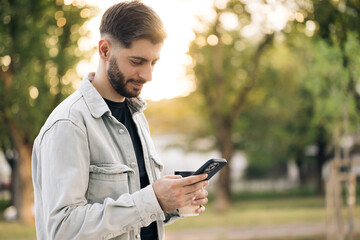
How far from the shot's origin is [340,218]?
8.50 meters

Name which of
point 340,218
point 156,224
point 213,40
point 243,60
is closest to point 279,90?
point 243,60

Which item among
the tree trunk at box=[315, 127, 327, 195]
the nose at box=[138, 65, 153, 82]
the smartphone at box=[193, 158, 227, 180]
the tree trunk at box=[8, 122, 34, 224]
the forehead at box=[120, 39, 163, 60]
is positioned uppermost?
the forehead at box=[120, 39, 163, 60]

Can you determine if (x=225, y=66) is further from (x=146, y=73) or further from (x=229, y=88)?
(x=146, y=73)

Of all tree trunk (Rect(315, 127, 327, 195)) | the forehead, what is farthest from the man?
tree trunk (Rect(315, 127, 327, 195))

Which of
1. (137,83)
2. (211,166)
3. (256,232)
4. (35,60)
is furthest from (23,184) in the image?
(211,166)

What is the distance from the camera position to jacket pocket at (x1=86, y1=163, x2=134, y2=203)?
79.9 inches

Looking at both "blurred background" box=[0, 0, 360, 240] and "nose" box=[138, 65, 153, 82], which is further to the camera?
"blurred background" box=[0, 0, 360, 240]

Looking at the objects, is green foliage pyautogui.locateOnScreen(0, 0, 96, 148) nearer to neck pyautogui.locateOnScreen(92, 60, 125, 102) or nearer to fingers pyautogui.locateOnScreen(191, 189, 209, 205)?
neck pyautogui.locateOnScreen(92, 60, 125, 102)

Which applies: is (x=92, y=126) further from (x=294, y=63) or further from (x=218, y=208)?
(x=294, y=63)

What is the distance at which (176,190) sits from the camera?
6.48 feet

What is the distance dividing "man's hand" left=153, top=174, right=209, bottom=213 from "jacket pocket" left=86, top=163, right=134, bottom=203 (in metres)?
0.17

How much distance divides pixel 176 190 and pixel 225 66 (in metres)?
21.9

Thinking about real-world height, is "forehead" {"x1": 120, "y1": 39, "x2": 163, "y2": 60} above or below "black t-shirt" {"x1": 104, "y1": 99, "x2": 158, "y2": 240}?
above

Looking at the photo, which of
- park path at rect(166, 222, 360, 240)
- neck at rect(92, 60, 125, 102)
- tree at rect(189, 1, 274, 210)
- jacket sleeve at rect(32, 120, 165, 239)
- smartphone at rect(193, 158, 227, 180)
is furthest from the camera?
tree at rect(189, 1, 274, 210)
